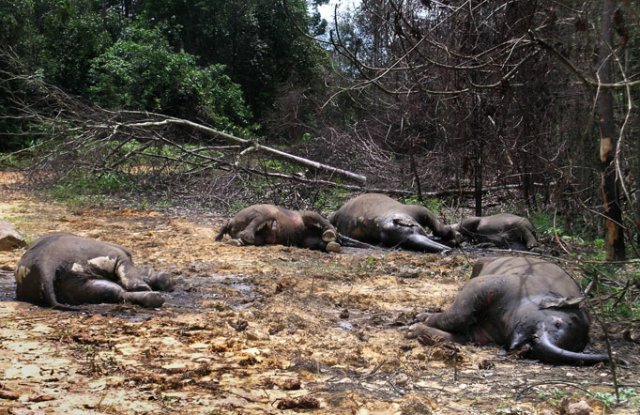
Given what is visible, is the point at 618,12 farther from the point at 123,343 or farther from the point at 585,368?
the point at 123,343

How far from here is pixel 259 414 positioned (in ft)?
13.5

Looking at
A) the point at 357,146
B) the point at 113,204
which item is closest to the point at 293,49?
the point at 357,146

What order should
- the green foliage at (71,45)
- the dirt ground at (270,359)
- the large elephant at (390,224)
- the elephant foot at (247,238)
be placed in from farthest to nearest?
the green foliage at (71,45) < the large elephant at (390,224) < the elephant foot at (247,238) < the dirt ground at (270,359)

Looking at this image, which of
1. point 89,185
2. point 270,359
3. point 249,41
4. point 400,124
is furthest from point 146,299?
point 249,41

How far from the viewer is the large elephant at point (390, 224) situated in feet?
37.4

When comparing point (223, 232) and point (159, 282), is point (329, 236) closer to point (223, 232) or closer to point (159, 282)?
point (223, 232)

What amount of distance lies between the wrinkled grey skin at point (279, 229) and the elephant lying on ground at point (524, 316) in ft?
16.3

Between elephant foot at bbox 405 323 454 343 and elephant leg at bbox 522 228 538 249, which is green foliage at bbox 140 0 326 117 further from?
elephant foot at bbox 405 323 454 343

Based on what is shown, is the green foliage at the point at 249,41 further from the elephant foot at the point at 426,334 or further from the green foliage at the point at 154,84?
the elephant foot at the point at 426,334

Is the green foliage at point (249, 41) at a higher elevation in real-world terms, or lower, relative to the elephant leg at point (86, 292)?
higher

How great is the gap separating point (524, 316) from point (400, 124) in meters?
12.0

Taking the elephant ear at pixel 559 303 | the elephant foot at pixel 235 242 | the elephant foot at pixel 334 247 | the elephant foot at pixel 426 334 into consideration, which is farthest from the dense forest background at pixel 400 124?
the elephant foot at pixel 235 242

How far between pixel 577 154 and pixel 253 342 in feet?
18.3

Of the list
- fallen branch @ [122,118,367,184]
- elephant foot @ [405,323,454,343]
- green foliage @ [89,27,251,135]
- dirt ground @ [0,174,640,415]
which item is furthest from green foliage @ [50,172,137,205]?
elephant foot @ [405,323,454,343]
